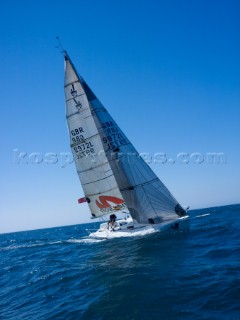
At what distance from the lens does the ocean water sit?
7.60 m

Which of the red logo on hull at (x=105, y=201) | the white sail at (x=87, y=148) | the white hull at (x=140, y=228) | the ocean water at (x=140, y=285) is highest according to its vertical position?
the white sail at (x=87, y=148)

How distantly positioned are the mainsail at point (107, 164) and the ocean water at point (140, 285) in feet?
14.7

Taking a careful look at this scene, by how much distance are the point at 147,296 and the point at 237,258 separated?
506cm

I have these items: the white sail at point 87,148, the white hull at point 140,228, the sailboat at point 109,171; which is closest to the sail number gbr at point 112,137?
the sailboat at point 109,171

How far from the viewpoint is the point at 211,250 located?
45.4ft

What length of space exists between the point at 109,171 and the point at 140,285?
13339 millimetres

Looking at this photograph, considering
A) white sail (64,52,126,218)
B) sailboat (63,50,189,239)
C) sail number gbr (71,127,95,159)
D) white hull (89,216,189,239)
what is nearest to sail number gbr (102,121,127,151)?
sailboat (63,50,189,239)

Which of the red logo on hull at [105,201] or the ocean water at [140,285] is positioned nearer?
the ocean water at [140,285]

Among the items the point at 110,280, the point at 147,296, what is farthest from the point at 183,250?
the point at 147,296

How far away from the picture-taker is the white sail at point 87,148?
73.0 ft

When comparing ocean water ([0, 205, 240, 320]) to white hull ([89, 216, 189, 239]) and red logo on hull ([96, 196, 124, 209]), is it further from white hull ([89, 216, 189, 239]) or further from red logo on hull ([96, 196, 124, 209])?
red logo on hull ([96, 196, 124, 209])

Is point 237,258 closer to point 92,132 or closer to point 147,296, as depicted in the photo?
point 147,296

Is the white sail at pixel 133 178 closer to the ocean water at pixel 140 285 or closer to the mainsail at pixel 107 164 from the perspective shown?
the mainsail at pixel 107 164

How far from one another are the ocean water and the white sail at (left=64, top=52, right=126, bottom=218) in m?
6.31
